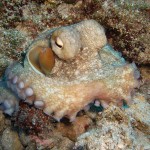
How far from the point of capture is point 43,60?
11.2 feet

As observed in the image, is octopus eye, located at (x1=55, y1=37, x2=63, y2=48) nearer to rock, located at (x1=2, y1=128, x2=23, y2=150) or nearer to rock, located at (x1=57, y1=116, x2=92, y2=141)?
rock, located at (x1=57, y1=116, x2=92, y2=141)

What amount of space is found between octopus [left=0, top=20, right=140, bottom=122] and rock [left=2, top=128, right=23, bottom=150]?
1.30 m

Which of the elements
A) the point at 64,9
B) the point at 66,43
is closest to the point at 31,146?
the point at 66,43

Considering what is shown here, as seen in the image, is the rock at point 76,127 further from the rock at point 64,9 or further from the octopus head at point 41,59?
the rock at point 64,9

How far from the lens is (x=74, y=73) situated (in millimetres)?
3488

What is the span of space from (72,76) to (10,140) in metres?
1.90

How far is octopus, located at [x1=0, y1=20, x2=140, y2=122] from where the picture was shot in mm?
3412

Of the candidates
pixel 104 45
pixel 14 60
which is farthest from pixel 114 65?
pixel 14 60

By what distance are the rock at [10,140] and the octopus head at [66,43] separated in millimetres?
1967

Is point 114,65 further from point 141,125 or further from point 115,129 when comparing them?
point 141,125

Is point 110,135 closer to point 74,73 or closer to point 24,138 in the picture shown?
point 74,73

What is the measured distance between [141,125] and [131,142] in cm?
103

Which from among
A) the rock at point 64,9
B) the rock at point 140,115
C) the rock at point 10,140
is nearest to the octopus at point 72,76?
the rock at point 64,9

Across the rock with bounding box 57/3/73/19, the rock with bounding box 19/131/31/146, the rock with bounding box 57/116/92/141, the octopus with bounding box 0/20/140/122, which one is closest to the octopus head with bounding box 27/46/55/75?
the octopus with bounding box 0/20/140/122
